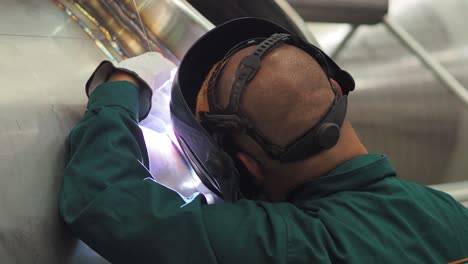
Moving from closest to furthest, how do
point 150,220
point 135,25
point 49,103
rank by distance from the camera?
1. point 150,220
2. point 49,103
3. point 135,25

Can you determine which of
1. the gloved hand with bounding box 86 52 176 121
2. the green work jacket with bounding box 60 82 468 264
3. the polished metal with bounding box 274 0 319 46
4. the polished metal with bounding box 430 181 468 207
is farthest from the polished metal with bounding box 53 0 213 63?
the polished metal with bounding box 430 181 468 207

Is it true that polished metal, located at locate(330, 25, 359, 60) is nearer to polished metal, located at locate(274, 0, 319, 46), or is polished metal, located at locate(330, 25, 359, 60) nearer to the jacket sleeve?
polished metal, located at locate(274, 0, 319, 46)

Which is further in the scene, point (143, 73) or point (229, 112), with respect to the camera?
point (143, 73)

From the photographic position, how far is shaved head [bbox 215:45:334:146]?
0.52 m

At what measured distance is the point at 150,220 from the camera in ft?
1.47

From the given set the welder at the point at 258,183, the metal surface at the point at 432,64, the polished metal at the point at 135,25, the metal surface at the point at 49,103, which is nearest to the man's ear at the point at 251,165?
the welder at the point at 258,183

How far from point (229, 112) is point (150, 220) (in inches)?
6.6

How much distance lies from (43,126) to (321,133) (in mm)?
331

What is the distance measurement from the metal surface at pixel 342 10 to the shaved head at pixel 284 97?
2.34 feet

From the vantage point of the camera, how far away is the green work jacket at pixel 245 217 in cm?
44

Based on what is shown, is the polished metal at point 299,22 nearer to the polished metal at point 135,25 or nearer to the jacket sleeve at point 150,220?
the polished metal at point 135,25

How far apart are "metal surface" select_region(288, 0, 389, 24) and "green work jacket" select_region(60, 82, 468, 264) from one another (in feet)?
2.58

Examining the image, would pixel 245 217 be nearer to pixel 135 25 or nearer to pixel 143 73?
pixel 143 73

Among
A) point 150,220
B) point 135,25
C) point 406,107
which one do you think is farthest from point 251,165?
point 406,107
